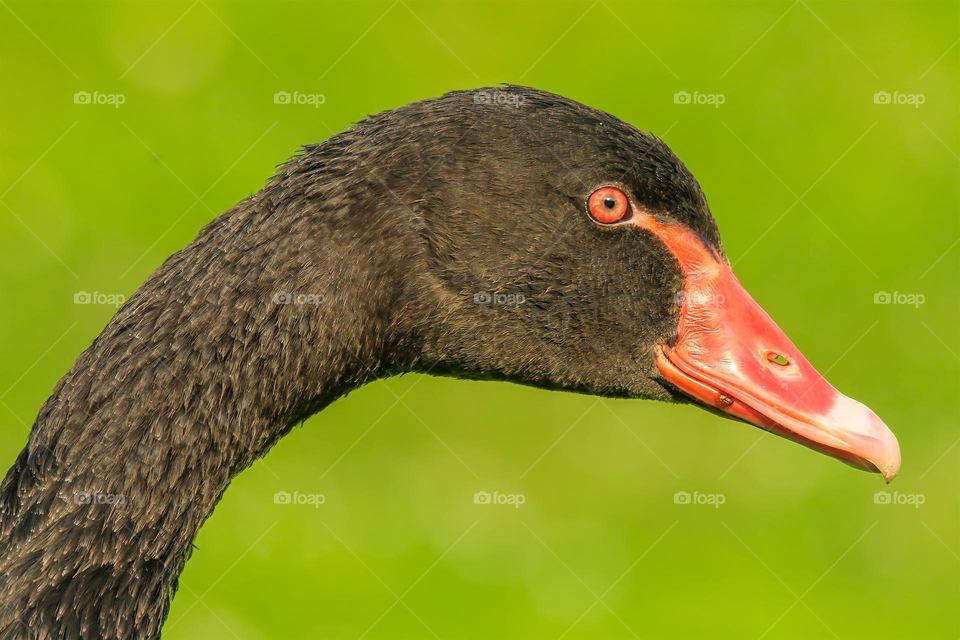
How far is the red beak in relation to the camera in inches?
141

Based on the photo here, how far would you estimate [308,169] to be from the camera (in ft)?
11.2

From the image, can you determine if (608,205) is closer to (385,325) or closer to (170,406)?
(385,325)

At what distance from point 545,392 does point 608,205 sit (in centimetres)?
420

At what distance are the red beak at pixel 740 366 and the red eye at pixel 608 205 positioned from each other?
81 mm

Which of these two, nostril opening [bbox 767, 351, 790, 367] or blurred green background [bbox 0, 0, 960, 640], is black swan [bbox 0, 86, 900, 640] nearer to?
nostril opening [bbox 767, 351, 790, 367]

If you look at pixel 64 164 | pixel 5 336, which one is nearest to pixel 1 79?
pixel 64 164

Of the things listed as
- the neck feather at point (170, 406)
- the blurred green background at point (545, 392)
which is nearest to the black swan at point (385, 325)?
the neck feather at point (170, 406)

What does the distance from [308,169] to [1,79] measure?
5.94 metres

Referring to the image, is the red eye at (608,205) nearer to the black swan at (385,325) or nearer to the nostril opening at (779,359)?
the black swan at (385,325)

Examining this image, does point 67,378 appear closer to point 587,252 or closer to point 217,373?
point 217,373

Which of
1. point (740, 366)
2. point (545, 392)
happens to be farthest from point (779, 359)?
point (545, 392)

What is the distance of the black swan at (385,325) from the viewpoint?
3242 mm

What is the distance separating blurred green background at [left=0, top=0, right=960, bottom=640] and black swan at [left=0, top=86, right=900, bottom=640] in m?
3.01

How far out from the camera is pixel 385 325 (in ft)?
11.4
